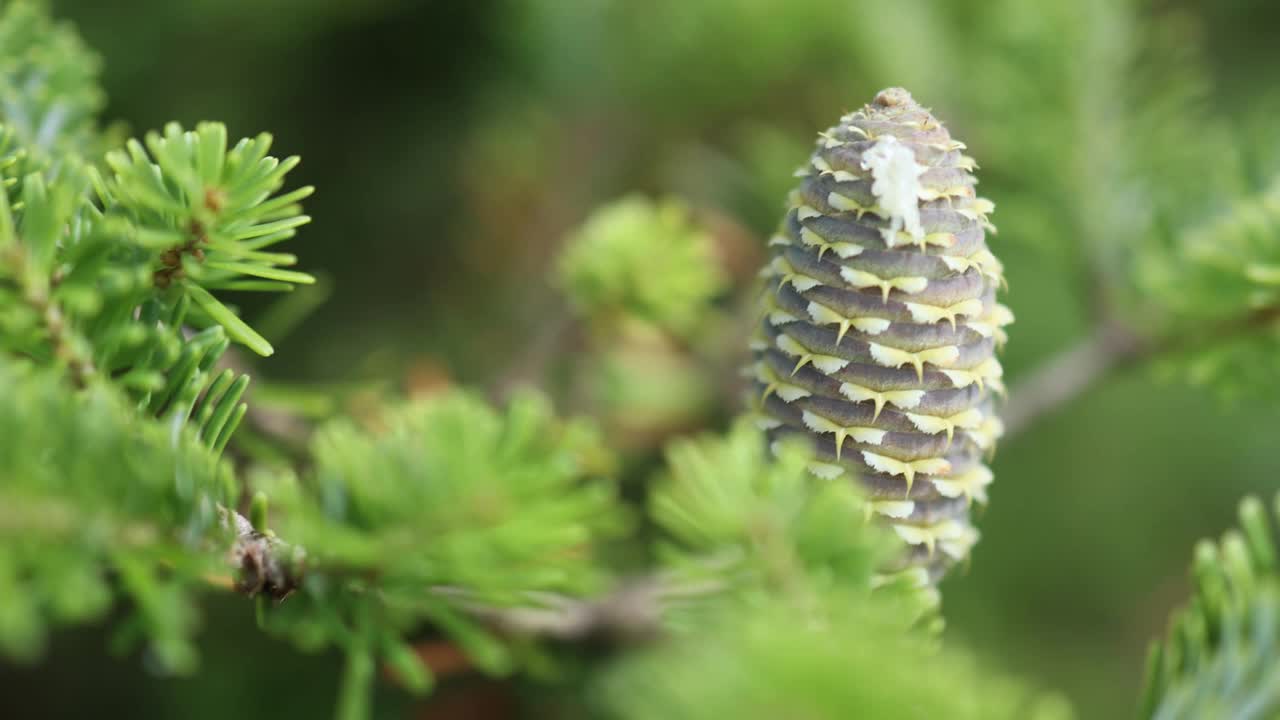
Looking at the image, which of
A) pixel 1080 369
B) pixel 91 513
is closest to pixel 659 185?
pixel 1080 369

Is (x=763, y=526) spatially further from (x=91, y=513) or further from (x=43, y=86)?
(x=43, y=86)

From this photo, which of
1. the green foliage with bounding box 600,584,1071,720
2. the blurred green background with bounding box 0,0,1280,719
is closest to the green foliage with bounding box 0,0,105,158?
the blurred green background with bounding box 0,0,1280,719

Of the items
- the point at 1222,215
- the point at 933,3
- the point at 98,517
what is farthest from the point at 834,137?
the point at 933,3

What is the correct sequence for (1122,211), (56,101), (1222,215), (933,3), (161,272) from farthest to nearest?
(933,3)
(1122,211)
(1222,215)
(56,101)
(161,272)

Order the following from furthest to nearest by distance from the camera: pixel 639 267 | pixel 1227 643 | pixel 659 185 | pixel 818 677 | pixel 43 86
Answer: pixel 659 185 → pixel 639 267 → pixel 43 86 → pixel 1227 643 → pixel 818 677

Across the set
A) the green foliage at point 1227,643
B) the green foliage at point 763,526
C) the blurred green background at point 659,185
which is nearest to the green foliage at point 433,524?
the green foliage at point 763,526

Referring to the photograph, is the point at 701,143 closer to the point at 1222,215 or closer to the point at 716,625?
the point at 1222,215

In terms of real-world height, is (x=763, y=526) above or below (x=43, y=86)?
below
